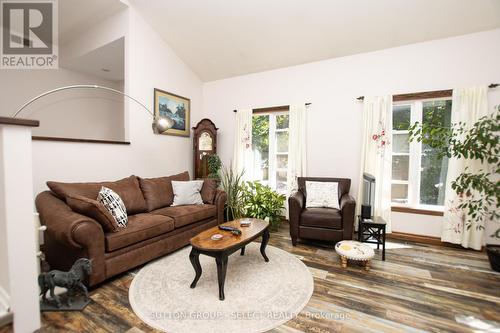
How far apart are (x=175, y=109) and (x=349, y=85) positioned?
3056 millimetres

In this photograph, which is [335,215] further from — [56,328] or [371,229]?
[56,328]

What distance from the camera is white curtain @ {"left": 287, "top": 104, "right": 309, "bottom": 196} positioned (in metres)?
4.02

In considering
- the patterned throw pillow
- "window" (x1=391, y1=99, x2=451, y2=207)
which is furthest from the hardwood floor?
"window" (x1=391, y1=99, x2=451, y2=207)

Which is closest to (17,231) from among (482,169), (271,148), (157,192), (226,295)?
(226,295)

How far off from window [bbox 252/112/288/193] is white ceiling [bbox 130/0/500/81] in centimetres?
98

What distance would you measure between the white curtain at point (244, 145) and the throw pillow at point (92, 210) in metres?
2.68

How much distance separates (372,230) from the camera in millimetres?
3029

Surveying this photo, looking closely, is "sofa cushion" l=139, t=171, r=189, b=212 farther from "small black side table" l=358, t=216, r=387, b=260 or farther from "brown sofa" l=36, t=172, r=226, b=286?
"small black side table" l=358, t=216, r=387, b=260

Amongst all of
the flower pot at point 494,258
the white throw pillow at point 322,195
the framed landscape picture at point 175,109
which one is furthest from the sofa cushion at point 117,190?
the flower pot at point 494,258

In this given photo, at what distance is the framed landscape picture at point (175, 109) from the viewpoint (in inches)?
157

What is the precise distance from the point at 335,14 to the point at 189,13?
208cm

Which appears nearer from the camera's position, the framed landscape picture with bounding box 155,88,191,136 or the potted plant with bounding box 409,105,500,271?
the potted plant with bounding box 409,105,500,271

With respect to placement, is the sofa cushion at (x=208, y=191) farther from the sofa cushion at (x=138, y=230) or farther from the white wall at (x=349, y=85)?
the white wall at (x=349, y=85)

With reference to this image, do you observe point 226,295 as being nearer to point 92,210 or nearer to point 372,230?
point 92,210
